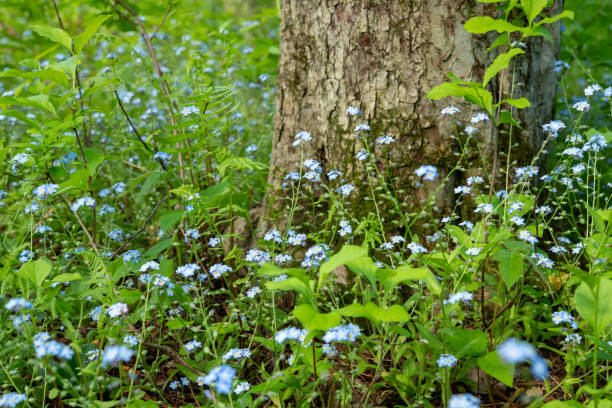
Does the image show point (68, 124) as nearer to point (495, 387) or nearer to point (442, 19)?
point (442, 19)

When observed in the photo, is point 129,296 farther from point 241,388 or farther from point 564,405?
point 564,405

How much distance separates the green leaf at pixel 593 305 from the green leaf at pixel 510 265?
0.86ft

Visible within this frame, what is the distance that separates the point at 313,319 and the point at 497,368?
0.66m

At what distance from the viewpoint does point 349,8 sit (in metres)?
2.74

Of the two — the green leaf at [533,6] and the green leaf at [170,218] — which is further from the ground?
the green leaf at [533,6]

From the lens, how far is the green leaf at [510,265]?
2031 millimetres

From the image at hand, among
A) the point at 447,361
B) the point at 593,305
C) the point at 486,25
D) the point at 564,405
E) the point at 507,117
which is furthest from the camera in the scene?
the point at 507,117

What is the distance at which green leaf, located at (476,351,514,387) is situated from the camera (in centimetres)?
176

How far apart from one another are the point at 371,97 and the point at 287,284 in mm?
1366

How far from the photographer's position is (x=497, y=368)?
1.78 metres

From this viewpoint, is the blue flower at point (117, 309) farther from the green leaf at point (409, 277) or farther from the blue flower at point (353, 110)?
the blue flower at point (353, 110)

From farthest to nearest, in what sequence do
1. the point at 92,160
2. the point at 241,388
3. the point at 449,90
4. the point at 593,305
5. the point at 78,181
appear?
the point at 92,160 < the point at 78,181 < the point at 449,90 < the point at 241,388 < the point at 593,305

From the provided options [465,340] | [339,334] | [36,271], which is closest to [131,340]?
[36,271]

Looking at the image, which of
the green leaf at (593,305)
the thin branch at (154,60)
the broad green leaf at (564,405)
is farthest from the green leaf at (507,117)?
the thin branch at (154,60)
